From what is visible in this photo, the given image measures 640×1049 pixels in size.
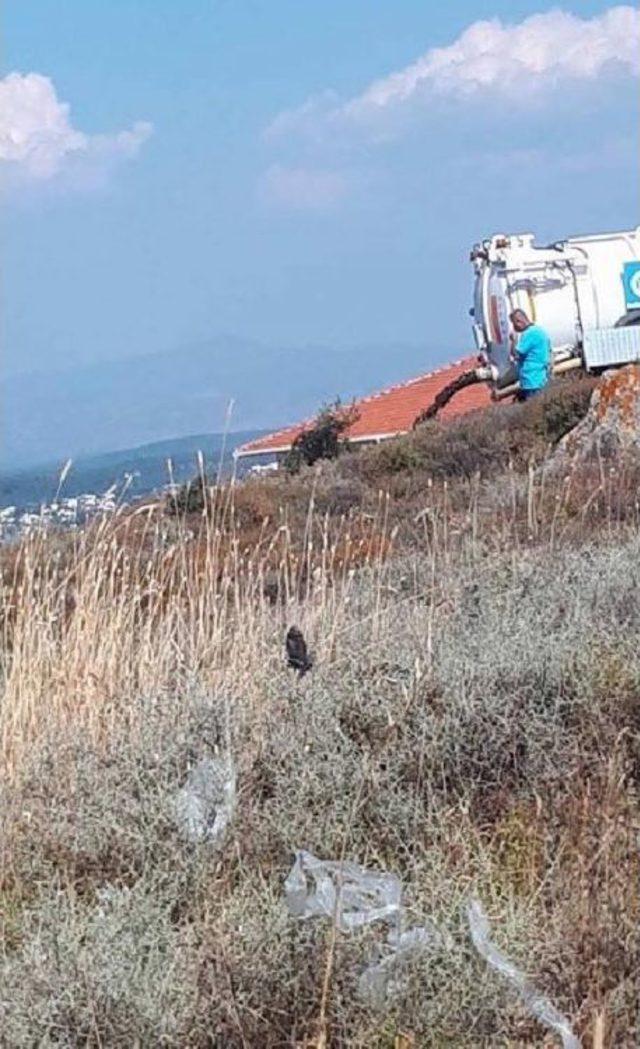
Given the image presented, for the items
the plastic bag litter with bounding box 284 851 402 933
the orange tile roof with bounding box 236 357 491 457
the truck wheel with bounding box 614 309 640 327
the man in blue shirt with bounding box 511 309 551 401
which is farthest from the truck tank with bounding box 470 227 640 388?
the plastic bag litter with bounding box 284 851 402 933

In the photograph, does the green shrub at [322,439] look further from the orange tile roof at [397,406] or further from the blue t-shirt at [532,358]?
the blue t-shirt at [532,358]

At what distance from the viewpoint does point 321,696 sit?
11.8ft

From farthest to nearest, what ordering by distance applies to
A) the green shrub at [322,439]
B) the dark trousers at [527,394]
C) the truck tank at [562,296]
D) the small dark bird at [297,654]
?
the green shrub at [322,439] < the truck tank at [562,296] < the dark trousers at [527,394] < the small dark bird at [297,654]

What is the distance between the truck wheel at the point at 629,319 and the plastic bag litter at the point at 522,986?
17.3 meters

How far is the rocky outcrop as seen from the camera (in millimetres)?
10742

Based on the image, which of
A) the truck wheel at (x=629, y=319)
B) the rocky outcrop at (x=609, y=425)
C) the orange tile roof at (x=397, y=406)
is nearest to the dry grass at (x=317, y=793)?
the rocky outcrop at (x=609, y=425)

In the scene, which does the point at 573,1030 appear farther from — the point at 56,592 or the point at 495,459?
the point at 495,459

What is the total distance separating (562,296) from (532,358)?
1.52 meters

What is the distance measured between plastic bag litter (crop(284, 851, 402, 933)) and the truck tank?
53.1ft

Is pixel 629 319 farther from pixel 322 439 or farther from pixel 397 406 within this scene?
pixel 397 406

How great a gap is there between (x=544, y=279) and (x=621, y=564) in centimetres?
1434

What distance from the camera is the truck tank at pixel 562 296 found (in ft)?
60.7

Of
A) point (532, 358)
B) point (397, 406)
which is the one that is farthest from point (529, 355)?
point (397, 406)

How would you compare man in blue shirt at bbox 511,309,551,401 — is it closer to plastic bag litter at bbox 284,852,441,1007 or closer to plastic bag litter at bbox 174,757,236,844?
plastic bag litter at bbox 174,757,236,844
